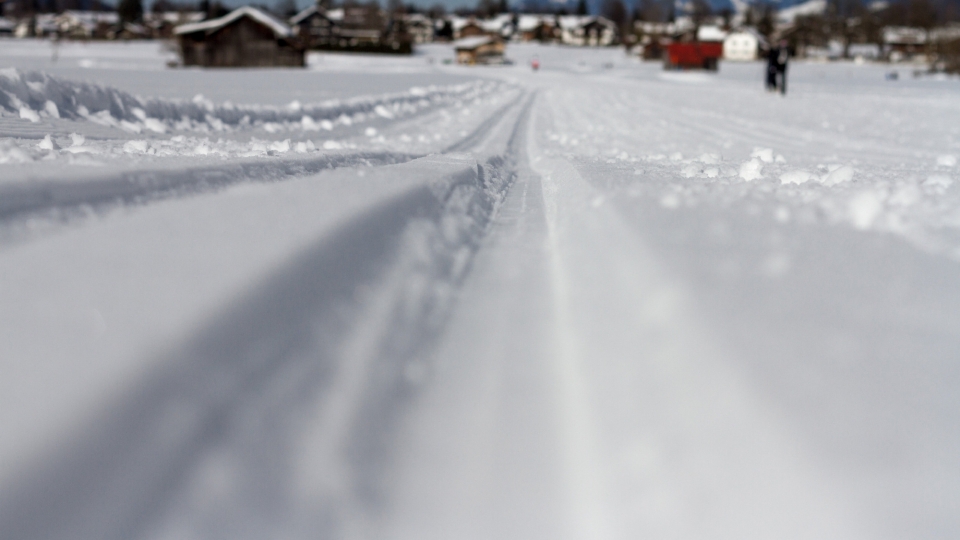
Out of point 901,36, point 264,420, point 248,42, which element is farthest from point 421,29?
point 264,420

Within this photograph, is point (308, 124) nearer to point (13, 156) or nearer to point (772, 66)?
point (13, 156)

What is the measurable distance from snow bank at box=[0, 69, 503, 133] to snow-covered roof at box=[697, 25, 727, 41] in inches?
3533

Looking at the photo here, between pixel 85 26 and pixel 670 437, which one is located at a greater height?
pixel 85 26

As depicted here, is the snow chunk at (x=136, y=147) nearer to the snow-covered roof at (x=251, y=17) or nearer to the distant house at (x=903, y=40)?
the snow-covered roof at (x=251, y=17)

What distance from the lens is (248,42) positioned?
41188mm

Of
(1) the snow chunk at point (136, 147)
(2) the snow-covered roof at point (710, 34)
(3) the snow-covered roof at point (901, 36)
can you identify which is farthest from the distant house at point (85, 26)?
(1) the snow chunk at point (136, 147)

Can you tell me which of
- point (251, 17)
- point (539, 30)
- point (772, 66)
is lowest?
point (772, 66)

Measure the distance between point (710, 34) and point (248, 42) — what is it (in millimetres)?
66903

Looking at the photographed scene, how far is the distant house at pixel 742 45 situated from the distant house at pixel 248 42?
219 ft

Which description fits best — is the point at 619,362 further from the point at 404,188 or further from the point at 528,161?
the point at 528,161

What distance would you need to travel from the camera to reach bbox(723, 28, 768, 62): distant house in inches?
3639

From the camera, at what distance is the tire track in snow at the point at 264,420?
4.21 ft

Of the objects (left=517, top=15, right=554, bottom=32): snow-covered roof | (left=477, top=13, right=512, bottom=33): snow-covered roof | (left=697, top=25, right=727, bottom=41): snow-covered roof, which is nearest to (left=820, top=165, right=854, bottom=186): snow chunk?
(left=697, top=25, right=727, bottom=41): snow-covered roof

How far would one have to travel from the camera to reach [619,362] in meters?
1.77
